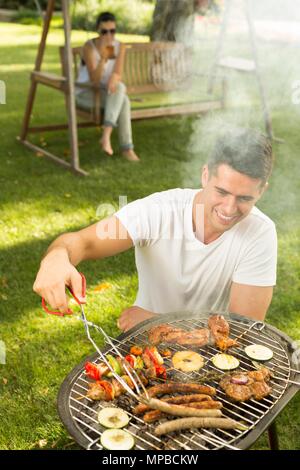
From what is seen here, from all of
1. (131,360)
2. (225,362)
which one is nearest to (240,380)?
(225,362)

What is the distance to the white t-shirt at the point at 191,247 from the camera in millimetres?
2752

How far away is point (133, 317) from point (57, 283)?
96 centimetres

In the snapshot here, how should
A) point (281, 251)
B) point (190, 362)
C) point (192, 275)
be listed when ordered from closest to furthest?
point (190, 362)
point (192, 275)
point (281, 251)

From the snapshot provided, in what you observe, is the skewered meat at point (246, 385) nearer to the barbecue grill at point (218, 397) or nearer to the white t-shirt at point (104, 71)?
the barbecue grill at point (218, 397)

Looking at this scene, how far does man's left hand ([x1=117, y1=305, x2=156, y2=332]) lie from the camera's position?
2999 mm

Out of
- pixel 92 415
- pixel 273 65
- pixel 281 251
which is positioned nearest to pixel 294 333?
pixel 281 251

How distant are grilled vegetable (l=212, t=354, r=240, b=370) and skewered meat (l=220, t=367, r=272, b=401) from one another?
5cm

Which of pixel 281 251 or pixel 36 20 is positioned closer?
pixel 281 251

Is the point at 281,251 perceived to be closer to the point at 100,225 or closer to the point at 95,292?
the point at 95,292

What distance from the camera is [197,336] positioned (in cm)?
231

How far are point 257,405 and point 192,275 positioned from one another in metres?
0.91

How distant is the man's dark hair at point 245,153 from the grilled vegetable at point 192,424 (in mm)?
1102

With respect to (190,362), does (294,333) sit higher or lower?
lower

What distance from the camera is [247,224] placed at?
2799 mm
